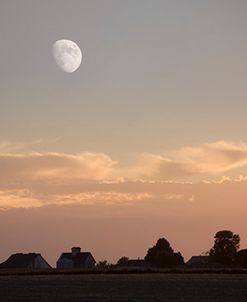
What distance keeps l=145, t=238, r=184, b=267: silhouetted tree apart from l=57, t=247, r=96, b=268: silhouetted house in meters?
19.8

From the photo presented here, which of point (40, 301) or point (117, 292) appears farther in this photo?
point (117, 292)

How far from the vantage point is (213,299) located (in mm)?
42562

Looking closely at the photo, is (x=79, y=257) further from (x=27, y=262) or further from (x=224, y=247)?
(x=224, y=247)

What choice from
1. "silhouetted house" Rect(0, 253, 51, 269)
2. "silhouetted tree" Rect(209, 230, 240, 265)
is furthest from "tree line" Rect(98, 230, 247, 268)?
"silhouetted house" Rect(0, 253, 51, 269)

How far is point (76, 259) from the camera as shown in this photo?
181 m

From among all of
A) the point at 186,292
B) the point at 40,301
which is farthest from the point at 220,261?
the point at 40,301

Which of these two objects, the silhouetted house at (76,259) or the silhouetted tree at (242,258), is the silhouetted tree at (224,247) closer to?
the silhouetted tree at (242,258)

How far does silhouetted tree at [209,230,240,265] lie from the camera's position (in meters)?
172

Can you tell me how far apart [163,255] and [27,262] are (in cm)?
3882

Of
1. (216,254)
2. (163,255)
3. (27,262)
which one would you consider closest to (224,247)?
(216,254)

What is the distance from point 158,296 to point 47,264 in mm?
134553

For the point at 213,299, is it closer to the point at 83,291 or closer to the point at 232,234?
the point at 83,291

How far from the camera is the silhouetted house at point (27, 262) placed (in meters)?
172

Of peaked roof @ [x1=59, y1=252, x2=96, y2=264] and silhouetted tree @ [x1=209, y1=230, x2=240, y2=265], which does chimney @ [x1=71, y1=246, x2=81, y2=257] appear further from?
silhouetted tree @ [x1=209, y1=230, x2=240, y2=265]
